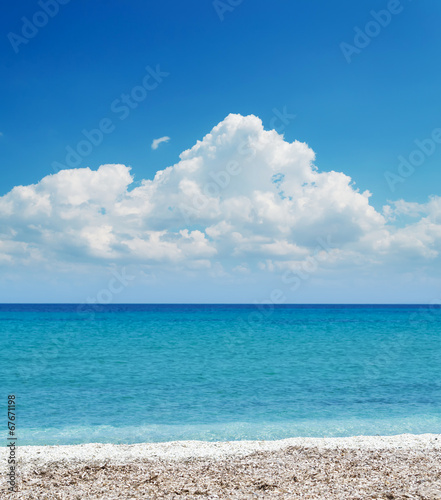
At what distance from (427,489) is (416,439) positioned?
17.8 ft

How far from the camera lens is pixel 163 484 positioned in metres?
8.10

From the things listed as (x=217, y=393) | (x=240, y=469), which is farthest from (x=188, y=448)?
(x=217, y=393)

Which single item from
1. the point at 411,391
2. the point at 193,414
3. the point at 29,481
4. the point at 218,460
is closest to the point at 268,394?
the point at 193,414

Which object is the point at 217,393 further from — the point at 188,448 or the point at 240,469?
the point at 240,469

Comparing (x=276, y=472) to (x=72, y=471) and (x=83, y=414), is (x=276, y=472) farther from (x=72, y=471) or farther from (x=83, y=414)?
(x=83, y=414)

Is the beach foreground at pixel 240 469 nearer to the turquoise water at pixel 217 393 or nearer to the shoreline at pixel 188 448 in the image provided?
the shoreline at pixel 188 448

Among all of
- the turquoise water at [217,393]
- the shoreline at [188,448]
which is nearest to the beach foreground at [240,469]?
the shoreline at [188,448]

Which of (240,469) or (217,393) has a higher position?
(240,469)

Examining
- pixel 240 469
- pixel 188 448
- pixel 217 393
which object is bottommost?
pixel 217 393

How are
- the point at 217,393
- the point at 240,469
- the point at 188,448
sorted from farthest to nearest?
the point at 217,393 → the point at 188,448 → the point at 240,469

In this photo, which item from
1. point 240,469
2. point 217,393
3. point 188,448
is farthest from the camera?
point 217,393

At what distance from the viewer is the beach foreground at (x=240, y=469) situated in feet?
24.6

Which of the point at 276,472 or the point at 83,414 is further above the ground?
the point at 276,472

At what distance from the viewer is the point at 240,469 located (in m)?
8.99
